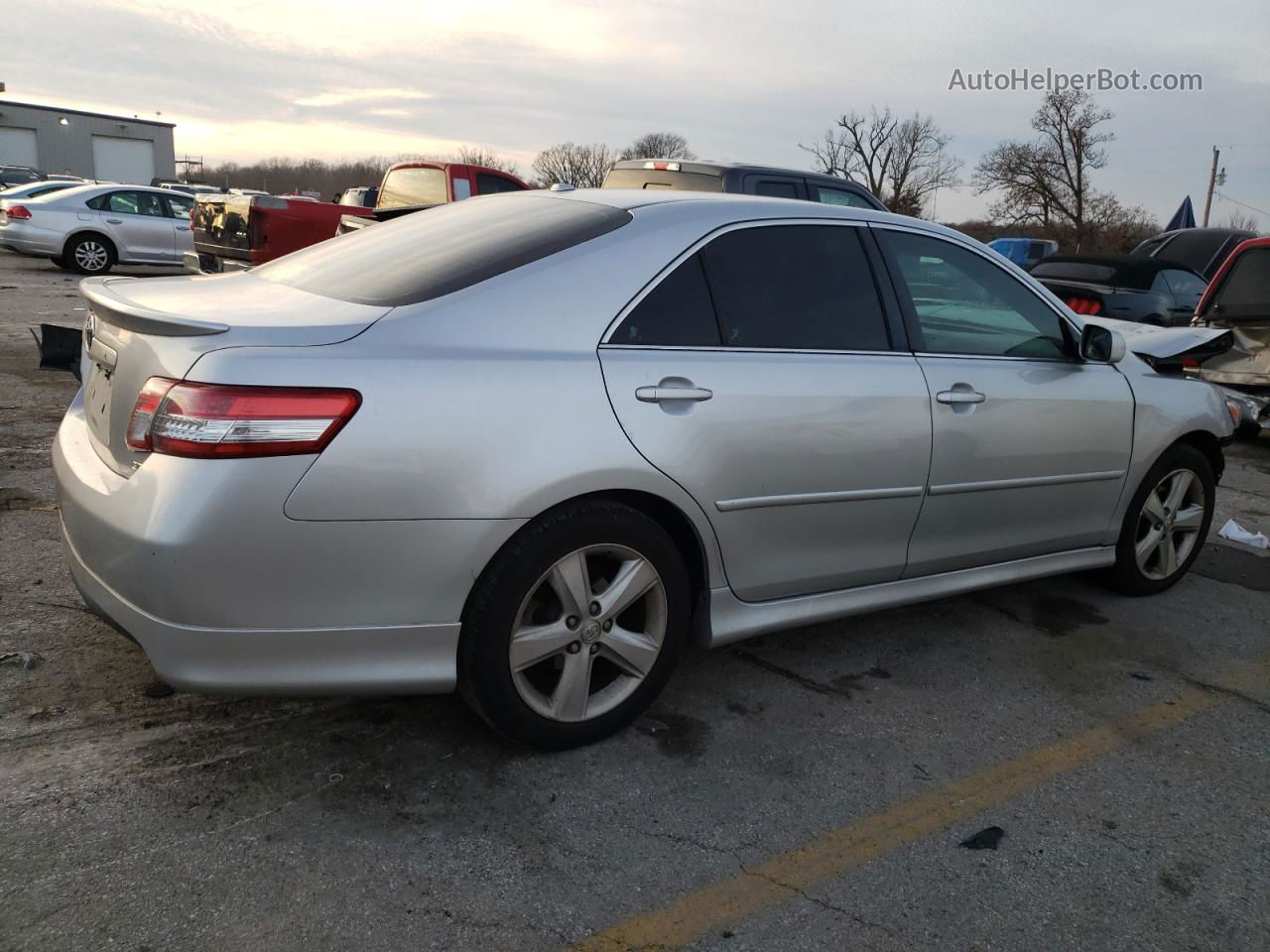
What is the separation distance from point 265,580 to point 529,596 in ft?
2.21

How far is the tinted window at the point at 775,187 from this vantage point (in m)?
8.16

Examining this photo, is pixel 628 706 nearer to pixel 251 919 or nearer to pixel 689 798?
pixel 689 798

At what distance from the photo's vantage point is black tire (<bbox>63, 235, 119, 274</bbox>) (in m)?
16.3

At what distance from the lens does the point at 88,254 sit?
1653 cm

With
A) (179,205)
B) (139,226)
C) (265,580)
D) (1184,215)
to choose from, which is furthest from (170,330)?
(1184,215)

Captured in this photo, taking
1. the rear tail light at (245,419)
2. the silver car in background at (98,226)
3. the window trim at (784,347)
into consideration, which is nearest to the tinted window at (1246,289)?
the window trim at (784,347)

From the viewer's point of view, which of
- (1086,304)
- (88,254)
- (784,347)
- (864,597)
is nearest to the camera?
(784,347)

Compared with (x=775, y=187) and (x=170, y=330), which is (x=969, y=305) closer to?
(x=170, y=330)

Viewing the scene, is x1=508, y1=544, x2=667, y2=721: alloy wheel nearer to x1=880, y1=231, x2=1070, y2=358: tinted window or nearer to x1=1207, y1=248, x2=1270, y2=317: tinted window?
x1=880, y1=231, x2=1070, y2=358: tinted window

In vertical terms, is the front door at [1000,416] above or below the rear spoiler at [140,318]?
below

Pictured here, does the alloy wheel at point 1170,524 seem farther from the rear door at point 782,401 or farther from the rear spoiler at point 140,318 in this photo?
the rear spoiler at point 140,318

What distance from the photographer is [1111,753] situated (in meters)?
3.15

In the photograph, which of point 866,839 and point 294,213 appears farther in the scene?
point 294,213

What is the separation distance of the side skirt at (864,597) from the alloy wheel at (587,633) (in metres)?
0.27
